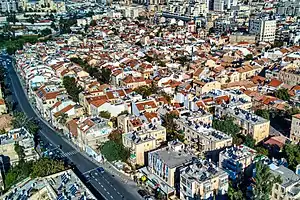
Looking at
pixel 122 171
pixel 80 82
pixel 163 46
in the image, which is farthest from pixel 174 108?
pixel 163 46

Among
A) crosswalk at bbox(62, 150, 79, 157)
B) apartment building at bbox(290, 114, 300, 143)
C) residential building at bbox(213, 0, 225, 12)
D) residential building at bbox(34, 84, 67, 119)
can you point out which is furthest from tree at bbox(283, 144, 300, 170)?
residential building at bbox(213, 0, 225, 12)

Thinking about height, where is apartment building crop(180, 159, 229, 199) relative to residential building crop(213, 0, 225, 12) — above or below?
below

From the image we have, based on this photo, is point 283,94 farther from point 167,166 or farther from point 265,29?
point 265,29

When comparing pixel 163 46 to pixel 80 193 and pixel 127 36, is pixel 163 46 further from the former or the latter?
pixel 80 193

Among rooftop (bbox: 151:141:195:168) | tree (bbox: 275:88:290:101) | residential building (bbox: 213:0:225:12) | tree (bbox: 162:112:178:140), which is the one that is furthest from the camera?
residential building (bbox: 213:0:225:12)

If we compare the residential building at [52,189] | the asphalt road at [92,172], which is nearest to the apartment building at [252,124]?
the asphalt road at [92,172]

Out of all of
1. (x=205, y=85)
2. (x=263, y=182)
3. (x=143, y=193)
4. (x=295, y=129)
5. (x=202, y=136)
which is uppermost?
(x=205, y=85)

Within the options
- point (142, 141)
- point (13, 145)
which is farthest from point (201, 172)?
point (13, 145)

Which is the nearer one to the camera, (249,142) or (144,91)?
(249,142)

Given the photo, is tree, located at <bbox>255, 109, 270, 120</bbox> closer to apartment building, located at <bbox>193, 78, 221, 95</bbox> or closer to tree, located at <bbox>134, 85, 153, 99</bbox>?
apartment building, located at <bbox>193, 78, 221, 95</bbox>
